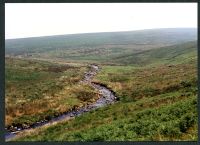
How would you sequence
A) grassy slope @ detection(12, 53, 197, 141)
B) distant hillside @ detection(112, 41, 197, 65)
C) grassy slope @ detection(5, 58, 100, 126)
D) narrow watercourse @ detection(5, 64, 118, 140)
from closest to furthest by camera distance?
grassy slope @ detection(12, 53, 197, 141) → narrow watercourse @ detection(5, 64, 118, 140) → grassy slope @ detection(5, 58, 100, 126) → distant hillside @ detection(112, 41, 197, 65)

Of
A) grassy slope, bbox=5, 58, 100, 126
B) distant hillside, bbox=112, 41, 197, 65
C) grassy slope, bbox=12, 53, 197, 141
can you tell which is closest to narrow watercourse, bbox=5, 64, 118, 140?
grassy slope, bbox=5, 58, 100, 126

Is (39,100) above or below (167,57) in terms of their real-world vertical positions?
above

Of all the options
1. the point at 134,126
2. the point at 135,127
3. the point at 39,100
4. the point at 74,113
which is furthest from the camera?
the point at 39,100

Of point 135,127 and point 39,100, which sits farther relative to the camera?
point 39,100

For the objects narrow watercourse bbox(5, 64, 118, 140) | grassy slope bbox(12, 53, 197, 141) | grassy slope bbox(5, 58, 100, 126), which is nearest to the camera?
grassy slope bbox(12, 53, 197, 141)

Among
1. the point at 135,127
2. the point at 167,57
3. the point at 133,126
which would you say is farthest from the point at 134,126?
the point at 167,57

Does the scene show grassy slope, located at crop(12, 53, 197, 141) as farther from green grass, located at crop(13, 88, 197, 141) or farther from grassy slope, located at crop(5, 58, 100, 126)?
grassy slope, located at crop(5, 58, 100, 126)

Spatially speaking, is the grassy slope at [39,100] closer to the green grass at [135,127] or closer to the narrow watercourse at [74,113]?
the narrow watercourse at [74,113]

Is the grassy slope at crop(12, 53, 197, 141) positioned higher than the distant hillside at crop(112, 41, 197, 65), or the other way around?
the grassy slope at crop(12, 53, 197, 141)

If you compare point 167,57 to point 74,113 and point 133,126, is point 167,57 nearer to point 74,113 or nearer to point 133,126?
point 74,113

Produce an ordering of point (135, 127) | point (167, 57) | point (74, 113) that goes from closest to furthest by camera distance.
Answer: point (135, 127) < point (74, 113) < point (167, 57)

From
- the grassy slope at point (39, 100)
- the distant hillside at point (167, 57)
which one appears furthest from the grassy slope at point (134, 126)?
the distant hillside at point (167, 57)

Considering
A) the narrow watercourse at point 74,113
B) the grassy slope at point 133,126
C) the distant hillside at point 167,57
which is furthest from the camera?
the distant hillside at point 167,57
